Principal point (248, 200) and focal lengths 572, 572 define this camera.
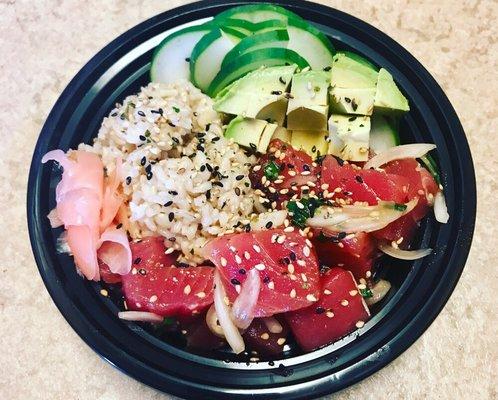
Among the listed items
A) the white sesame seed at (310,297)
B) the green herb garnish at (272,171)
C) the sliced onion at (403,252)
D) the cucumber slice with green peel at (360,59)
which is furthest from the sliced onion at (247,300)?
the cucumber slice with green peel at (360,59)

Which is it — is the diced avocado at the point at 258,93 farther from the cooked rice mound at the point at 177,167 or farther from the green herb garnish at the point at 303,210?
the green herb garnish at the point at 303,210

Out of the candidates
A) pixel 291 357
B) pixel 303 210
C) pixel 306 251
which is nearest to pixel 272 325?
pixel 291 357

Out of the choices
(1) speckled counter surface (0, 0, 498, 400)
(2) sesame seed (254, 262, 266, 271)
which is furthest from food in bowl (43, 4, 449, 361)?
(1) speckled counter surface (0, 0, 498, 400)

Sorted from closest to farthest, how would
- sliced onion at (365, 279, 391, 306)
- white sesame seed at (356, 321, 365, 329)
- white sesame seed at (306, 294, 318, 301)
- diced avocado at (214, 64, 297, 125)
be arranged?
white sesame seed at (306, 294, 318, 301) → white sesame seed at (356, 321, 365, 329) → sliced onion at (365, 279, 391, 306) → diced avocado at (214, 64, 297, 125)

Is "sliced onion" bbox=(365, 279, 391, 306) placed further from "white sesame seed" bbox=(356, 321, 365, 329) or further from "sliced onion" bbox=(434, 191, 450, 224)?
"sliced onion" bbox=(434, 191, 450, 224)

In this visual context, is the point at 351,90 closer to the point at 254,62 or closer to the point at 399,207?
the point at 254,62
